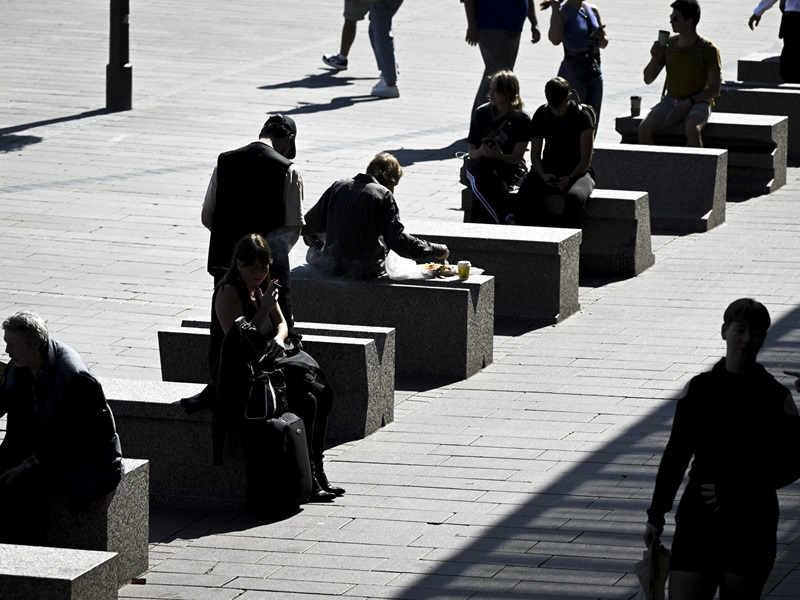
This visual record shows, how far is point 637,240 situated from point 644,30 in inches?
475

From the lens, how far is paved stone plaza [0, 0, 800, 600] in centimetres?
798

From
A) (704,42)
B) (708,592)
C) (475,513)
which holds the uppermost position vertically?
(704,42)

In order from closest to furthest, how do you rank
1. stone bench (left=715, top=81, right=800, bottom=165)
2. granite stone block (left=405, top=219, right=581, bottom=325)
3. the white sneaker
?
1. granite stone block (left=405, top=219, right=581, bottom=325)
2. stone bench (left=715, top=81, right=800, bottom=165)
3. the white sneaker

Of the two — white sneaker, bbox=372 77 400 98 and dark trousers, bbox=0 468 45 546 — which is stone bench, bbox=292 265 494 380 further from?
white sneaker, bbox=372 77 400 98

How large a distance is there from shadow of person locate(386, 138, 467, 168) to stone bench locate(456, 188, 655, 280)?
3700mm

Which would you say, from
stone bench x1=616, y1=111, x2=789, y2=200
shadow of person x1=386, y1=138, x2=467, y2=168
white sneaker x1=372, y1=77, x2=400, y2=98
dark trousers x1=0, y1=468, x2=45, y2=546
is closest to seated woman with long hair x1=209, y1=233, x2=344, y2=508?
dark trousers x1=0, y1=468, x2=45, y2=546

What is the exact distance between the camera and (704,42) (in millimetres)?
15469

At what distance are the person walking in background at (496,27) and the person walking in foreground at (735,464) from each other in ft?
38.5

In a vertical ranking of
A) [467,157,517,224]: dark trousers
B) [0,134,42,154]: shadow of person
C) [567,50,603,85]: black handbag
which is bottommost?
[0,134,42,154]: shadow of person

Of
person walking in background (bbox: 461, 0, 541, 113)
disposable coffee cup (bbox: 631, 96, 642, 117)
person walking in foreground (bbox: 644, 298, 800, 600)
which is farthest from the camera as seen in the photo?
person walking in background (bbox: 461, 0, 541, 113)

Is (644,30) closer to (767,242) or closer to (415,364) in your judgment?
(767,242)

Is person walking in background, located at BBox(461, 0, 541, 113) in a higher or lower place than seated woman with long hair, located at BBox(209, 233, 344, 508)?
higher

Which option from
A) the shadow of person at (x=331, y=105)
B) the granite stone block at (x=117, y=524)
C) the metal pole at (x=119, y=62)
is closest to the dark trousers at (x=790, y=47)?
the shadow of person at (x=331, y=105)

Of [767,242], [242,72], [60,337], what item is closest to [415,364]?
[60,337]
